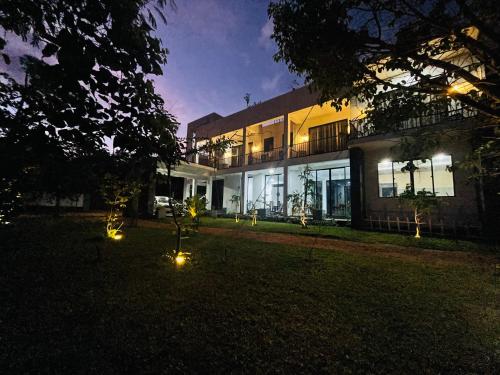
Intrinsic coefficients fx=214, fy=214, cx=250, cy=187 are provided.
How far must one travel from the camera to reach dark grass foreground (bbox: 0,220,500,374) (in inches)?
69.1

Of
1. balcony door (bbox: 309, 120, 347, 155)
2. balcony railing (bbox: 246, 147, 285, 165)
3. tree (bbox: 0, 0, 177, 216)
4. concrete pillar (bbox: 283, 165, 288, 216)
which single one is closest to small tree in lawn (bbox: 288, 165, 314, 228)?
concrete pillar (bbox: 283, 165, 288, 216)

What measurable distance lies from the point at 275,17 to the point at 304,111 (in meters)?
11.4

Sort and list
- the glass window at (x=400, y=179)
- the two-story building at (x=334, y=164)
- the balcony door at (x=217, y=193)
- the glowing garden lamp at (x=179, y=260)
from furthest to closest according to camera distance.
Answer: the balcony door at (x=217, y=193), the glass window at (x=400, y=179), the two-story building at (x=334, y=164), the glowing garden lamp at (x=179, y=260)

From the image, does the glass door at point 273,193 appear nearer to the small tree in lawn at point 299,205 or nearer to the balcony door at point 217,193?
the small tree in lawn at point 299,205

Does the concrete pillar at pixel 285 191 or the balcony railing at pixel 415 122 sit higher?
the balcony railing at pixel 415 122

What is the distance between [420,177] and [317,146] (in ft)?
21.0

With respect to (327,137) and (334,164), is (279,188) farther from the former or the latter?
(327,137)

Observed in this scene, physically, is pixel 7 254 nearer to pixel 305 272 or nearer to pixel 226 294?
pixel 226 294

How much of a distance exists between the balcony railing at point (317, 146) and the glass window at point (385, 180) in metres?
2.88

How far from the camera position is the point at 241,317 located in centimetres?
245

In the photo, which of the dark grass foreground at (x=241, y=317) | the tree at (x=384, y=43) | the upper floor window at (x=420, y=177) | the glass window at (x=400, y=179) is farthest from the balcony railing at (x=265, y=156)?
the dark grass foreground at (x=241, y=317)

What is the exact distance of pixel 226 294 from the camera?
120 inches

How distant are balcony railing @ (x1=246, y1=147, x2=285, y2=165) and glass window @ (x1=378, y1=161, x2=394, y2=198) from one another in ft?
21.6

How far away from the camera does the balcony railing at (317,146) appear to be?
1362 centimetres
